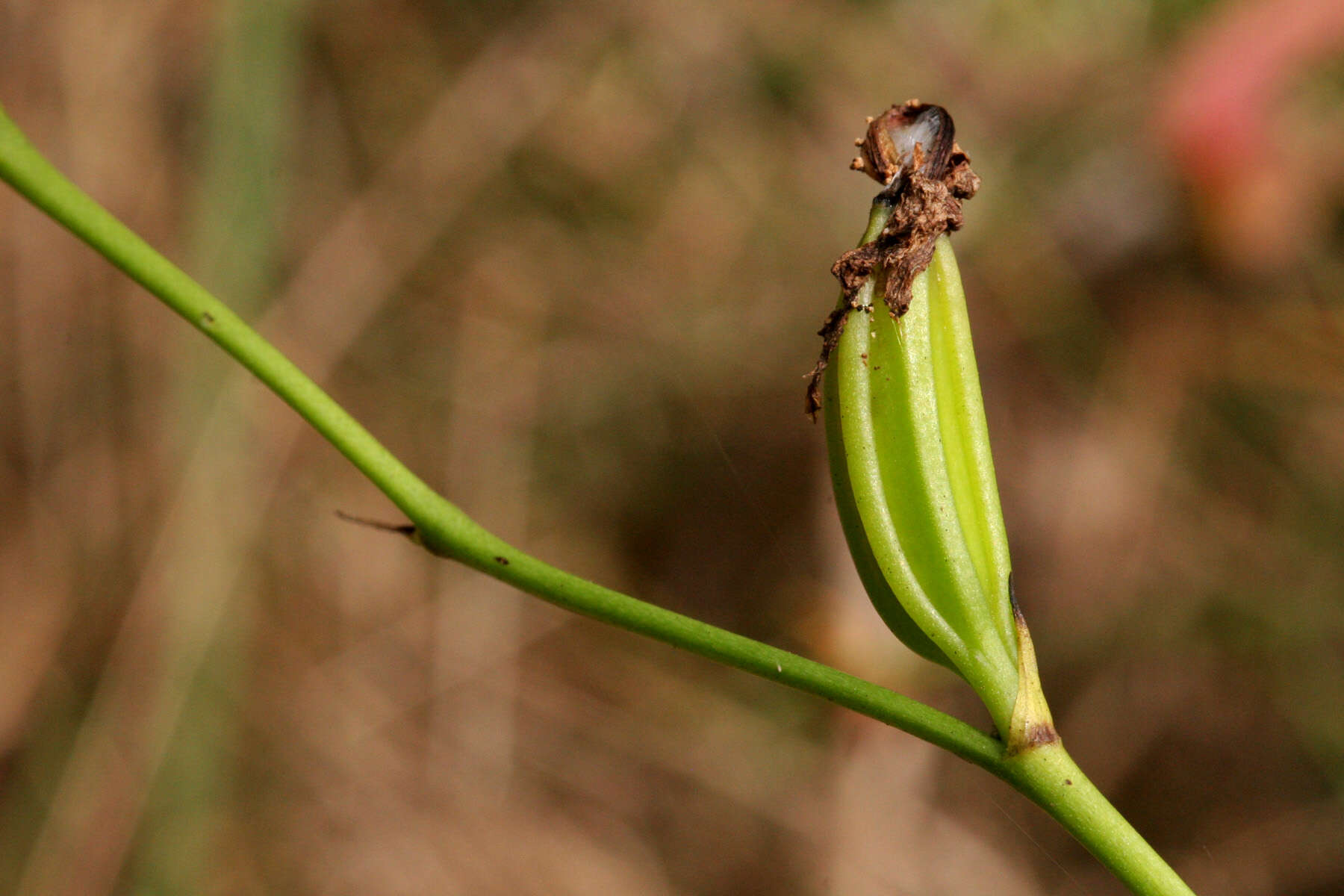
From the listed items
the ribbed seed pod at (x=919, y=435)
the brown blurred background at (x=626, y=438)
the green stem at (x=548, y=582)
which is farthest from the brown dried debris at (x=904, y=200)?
the brown blurred background at (x=626, y=438)

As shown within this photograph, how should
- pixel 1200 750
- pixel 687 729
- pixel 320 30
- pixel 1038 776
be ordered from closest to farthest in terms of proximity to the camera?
pixel 1038 776
pixel 1200 750
pixel 687 729
pixel 320 30

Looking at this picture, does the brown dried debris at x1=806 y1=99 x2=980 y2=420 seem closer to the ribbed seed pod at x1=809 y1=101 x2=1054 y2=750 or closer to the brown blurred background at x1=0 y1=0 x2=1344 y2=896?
the ribbed seed pod at x1=809 y1=101 x2=1054 y2=750

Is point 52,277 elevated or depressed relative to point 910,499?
elevated

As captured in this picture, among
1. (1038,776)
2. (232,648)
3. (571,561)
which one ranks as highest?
(571,561)

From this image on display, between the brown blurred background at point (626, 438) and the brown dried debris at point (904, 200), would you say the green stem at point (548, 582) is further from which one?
the brown blurred background at point (626, 438)

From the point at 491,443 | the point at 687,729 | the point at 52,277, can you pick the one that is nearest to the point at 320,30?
the point at 52,277

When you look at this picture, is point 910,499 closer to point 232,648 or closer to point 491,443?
point 491,443

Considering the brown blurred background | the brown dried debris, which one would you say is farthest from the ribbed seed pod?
the brown blurred background
